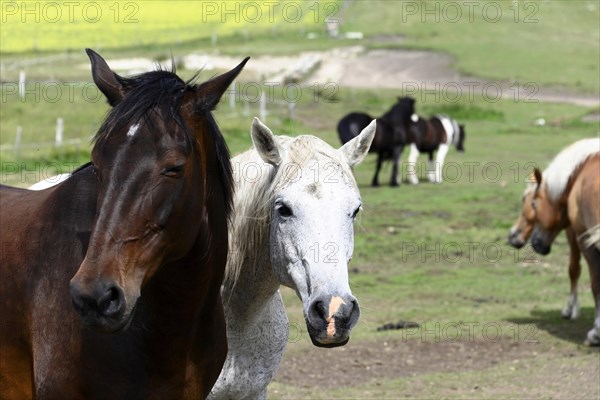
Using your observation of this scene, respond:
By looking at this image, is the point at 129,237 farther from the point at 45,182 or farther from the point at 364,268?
the point at 364,268

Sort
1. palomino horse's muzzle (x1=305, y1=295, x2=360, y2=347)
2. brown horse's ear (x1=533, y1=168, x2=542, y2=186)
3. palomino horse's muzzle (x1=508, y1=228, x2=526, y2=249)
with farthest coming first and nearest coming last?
palomino horse's muzzle (x1=508, y1=228, x2=526, y2=249) → brown horse's ear (x1=533, y1=168, x2=542, y2=186) → palomino horse's muzzle (x1=305, y1=295, x2=360, y2=347)

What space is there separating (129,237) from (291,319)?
6756 millimetres

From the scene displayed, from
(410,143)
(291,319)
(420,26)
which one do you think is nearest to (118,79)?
(291,319)

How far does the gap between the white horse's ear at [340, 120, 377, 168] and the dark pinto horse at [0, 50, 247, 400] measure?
2.44 feet

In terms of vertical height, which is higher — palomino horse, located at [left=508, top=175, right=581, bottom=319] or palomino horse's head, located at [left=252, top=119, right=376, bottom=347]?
palomino horse's head, located at [left=252, top=119, right=376, bottom=347]

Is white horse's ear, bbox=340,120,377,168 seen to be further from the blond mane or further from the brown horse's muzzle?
the brown horse's muzzle

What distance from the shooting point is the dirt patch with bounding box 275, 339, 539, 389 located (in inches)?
336

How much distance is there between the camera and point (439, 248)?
543 inches

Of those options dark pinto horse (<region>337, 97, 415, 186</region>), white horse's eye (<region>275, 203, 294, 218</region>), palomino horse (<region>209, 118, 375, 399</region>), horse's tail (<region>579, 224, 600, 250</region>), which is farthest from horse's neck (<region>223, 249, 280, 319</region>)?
dark pinto horse (<region>337, 97, 415, 186</region>)

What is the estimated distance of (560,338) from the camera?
9977 mm

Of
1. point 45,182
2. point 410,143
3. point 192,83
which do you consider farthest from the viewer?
point 410,143

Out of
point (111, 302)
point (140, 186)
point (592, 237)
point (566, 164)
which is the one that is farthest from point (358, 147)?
point (566, 164)

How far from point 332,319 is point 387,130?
56.2 ft

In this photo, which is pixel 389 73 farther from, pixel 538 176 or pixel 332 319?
pixel 332 319
